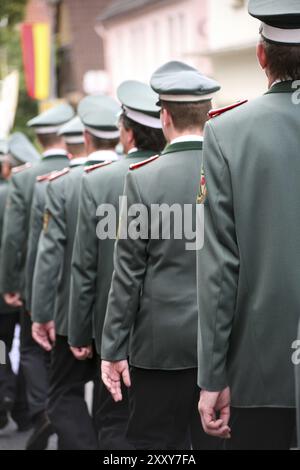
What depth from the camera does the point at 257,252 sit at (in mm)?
3510

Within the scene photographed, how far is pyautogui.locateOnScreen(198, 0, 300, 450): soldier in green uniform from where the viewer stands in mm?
3494

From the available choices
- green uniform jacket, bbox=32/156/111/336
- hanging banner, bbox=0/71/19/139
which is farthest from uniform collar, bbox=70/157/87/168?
hanging banner, bbox=0/71/19/139

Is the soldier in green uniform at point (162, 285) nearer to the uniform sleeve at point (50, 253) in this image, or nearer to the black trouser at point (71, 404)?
the black trouser at point (71, 404)

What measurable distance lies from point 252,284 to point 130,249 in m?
1.32

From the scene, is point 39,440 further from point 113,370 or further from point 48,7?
point 48,7

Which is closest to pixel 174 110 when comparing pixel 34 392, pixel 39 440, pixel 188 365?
pixel 188 365

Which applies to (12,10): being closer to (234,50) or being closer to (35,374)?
(234,50)

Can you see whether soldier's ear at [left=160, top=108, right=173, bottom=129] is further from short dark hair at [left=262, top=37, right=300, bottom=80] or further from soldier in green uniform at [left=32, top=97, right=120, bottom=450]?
soldier in green uniform at [left=32, top=97, right=120, bottom=450]

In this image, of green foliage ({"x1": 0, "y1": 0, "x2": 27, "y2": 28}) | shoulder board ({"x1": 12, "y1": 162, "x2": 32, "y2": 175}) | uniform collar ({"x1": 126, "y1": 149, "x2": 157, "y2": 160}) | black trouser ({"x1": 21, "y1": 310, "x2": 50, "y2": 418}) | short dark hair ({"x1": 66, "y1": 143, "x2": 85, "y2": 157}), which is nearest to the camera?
uniform collar ({"x1": 126, "y1": 149, "x2": 157, "y2": 160})

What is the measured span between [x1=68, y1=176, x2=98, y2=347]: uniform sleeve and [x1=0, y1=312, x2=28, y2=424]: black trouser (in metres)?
2.33

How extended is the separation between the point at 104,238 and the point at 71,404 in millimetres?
1082

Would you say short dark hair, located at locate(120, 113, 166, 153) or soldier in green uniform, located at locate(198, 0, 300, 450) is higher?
soldier in green uniform, located at locate(198, 0, 300, 450)

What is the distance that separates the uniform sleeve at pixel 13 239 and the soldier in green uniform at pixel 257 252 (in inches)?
185

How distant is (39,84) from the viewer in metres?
26.0
